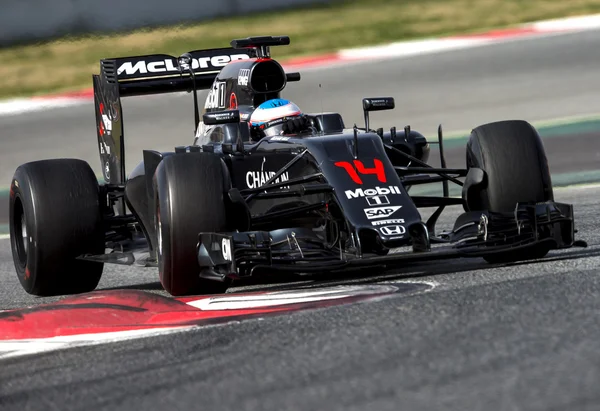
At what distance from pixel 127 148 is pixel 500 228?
7.91 metres

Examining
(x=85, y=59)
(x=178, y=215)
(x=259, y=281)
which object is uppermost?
(x=85, y=59)

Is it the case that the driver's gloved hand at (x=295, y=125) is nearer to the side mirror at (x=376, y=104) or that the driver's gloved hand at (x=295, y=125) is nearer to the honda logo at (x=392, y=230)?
the side mirror at (x=376, y=104)

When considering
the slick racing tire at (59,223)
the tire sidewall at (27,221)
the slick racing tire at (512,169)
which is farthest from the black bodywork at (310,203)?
the tire sidewall at (27,221)

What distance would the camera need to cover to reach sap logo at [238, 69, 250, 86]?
8062 millimetres

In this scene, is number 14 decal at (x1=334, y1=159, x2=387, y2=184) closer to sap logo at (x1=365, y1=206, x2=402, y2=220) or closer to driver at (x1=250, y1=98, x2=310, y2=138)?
sap logo at (x1=365, y1=206, x2=402, y2=220)

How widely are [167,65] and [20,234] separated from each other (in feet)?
5.78

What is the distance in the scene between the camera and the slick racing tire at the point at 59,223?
7.13 metres

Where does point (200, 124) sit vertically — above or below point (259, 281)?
above

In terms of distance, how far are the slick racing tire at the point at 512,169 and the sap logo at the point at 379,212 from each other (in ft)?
2.48

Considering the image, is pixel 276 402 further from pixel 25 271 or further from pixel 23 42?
pixel 23 42

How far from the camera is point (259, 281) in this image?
7.04 meters

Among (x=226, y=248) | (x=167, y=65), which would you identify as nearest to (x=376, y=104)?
(x=226, y=248)

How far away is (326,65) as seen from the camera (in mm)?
14883

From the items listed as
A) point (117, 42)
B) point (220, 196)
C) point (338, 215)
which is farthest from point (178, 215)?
point (117, 42)
